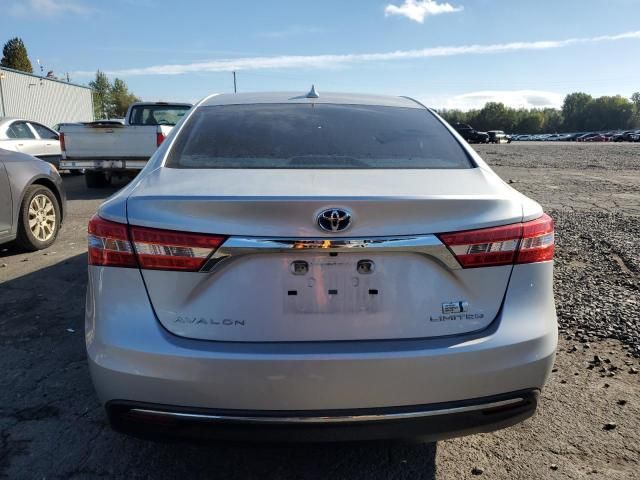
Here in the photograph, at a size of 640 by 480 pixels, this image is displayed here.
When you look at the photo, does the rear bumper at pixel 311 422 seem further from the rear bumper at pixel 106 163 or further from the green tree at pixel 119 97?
the green tree at pixel 119 97

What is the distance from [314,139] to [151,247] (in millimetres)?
1130

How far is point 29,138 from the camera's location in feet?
Answer: 40.3

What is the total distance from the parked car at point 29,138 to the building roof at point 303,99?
9537 mm

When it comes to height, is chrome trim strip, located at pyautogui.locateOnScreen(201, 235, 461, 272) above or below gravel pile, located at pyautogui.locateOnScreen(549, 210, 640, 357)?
above

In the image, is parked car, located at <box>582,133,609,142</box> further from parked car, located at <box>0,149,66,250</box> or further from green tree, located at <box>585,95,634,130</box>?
parked car, located at <box>0,149,66,250</box>

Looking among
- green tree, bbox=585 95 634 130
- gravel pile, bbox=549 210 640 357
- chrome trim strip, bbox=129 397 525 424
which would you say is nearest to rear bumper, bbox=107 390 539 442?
chrome trim strip, bbox=129 397 525 424

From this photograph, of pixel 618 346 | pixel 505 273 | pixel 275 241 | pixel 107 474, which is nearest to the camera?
pixel 275 241

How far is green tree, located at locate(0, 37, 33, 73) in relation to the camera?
49.8m

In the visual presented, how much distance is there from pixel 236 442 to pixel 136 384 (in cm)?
42

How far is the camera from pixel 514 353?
1918 millimetres

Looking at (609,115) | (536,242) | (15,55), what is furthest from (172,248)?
(609,115)

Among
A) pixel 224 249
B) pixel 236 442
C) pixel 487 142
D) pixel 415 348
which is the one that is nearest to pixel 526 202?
pixel 415 348

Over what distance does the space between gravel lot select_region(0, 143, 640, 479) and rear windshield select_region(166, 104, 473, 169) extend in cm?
124

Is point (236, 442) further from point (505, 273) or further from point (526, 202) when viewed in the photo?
point (526, 202)
